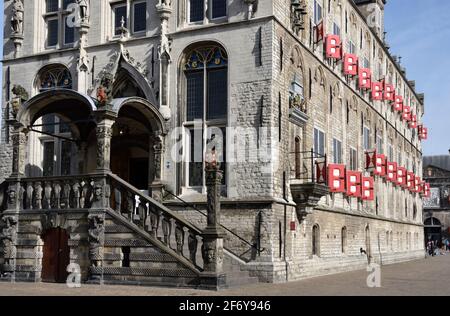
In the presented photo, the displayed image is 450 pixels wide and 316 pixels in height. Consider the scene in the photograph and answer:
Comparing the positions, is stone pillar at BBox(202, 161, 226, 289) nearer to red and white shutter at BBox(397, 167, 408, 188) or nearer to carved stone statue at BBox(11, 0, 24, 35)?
carved stone statue at BBox(11, 0, 24, 35)

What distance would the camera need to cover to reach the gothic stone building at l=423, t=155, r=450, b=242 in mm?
72188

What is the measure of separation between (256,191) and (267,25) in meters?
5.58

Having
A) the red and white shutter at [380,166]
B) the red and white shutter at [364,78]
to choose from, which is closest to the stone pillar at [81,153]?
the red and white shutter at [364,78]

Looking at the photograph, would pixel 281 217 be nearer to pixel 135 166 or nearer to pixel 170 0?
pixel 135 166

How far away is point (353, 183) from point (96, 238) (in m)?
13.3

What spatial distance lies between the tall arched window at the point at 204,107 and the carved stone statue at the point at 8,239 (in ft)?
19.4

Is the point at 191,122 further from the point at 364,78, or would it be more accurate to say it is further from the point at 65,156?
the point at 364,78

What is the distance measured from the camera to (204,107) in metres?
23.1

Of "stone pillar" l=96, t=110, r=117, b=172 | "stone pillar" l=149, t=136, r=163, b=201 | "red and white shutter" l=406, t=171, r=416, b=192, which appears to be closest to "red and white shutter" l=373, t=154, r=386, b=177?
"red and white shutter" l=406, t=171, r=416, b=192

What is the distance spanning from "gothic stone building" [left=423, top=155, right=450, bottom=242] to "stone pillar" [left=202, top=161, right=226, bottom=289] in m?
58.0

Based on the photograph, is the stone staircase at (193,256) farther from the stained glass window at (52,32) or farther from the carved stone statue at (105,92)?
the stained glass window at (52,32)

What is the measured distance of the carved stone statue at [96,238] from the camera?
19.4 metres

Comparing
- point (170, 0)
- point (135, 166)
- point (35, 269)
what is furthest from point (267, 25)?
point (35, 269)

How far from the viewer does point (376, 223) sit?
120ft
